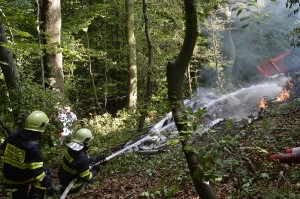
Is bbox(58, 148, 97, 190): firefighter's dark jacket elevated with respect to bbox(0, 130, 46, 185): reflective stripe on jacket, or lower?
lower

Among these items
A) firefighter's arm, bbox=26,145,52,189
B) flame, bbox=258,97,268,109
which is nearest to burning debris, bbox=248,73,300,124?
flame, bbox=258,97,268,109

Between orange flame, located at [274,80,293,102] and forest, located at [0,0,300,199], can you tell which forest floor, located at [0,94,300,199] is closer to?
forest, located at [0,0,300,199]

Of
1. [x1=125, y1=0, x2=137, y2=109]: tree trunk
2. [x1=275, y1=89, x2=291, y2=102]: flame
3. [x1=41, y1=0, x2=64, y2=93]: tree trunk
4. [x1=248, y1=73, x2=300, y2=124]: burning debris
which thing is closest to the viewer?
[x1=41, y1=0, x2=64, y2=93]: tree trunk

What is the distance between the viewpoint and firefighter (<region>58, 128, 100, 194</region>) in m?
5.92

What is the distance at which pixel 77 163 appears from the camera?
19.3 ft

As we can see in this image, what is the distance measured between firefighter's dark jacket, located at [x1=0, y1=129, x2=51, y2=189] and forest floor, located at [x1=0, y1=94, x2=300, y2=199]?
158cm

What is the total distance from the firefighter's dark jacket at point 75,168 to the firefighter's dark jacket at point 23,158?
737 millimetres

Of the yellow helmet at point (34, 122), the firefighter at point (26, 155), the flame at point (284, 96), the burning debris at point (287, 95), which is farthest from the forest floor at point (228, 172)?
the flame at point (284, 96)

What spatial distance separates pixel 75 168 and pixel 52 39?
6.08 m

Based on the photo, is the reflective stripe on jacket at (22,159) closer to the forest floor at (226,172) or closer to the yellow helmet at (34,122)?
the yellow helmet at (34,122)

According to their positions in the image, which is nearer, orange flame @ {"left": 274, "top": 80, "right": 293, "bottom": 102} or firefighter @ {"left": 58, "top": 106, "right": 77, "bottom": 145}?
firefighter @ {"left": 58, "top": 106, "right": 77, "bottom": 145}

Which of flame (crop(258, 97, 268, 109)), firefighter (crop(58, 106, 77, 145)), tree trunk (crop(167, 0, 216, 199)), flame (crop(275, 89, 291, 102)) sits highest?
tree trunk (crop(167, 0, 216, 199))

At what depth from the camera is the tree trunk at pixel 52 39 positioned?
10594 millimetres

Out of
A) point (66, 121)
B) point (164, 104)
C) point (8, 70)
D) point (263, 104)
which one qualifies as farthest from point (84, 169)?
point (263, 104)
